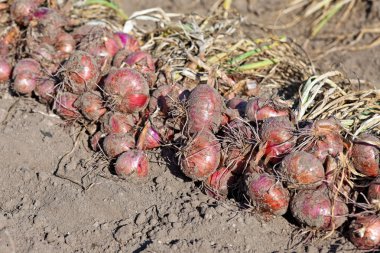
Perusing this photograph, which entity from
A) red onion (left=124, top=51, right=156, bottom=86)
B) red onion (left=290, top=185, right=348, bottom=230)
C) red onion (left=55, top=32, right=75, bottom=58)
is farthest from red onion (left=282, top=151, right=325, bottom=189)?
red onion (left=55, top=32, right=75, bottom=58)

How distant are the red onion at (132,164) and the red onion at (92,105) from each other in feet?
0.99

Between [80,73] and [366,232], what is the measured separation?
1564 millimetres

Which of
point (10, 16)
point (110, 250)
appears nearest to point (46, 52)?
point (10, 16)

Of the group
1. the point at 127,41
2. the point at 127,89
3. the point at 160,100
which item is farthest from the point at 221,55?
the point at 127,89

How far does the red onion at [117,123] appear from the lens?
2748 mm

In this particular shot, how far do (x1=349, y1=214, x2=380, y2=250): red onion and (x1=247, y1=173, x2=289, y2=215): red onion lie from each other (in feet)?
0.96

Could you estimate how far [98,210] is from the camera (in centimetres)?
250

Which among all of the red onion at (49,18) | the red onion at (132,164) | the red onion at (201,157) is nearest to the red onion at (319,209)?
the red onion at (201,157)

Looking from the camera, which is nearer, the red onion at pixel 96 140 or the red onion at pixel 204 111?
the red onion at pixel 204 111

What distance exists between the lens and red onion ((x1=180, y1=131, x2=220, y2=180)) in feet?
8.03

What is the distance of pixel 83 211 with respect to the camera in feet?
8.20

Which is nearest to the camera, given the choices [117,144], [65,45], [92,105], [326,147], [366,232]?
[366,232]

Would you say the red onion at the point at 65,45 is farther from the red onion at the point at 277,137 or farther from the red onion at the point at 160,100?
the red onion at the point at 277,137

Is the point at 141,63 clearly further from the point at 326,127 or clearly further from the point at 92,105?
the point at 326,127
